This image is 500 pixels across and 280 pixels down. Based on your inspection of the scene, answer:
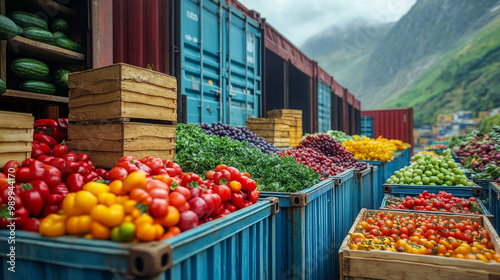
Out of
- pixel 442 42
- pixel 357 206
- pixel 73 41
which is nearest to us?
pixel 73 41

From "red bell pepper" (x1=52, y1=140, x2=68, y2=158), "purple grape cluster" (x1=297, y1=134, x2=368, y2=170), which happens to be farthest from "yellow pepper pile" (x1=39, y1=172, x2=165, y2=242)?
"purple grape cluster" (x1=297, y1=134, x2=368, y2=170)

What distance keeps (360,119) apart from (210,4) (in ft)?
71.0

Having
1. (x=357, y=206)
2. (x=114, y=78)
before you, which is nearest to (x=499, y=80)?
(x=357, y=206)

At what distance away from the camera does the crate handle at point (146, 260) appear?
1.38m

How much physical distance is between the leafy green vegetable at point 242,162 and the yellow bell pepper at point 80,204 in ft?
6.26

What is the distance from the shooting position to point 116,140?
9.85 feet

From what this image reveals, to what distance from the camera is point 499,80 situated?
56.3m

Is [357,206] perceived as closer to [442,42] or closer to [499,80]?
[499,80]

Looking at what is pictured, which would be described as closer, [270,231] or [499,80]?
[270,231]

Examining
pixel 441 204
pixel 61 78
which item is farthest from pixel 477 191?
pixel 61 78

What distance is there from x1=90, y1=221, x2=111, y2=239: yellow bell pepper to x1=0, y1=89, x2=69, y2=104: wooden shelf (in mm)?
3151

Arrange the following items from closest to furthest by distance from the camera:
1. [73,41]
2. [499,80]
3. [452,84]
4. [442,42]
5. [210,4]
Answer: [73,41], [210,4], [499,80], [452,84], [442,42]

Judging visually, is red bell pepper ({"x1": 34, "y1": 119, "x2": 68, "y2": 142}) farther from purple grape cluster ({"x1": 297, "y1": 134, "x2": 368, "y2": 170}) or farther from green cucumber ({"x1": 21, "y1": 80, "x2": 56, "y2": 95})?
purple grape cluster ({"x1": 297, "y1": 134, "x2": 368, "y2": 170})

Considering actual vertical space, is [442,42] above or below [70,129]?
above
